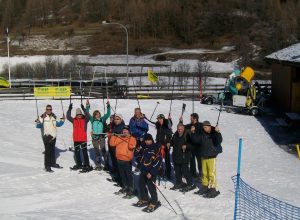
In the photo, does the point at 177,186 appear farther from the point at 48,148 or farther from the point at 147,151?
the point at 48,148

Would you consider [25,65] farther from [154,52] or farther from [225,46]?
[225,46]

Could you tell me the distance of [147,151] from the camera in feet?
31.3

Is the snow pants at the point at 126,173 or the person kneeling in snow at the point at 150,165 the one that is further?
the snow pants at the point at 126,173

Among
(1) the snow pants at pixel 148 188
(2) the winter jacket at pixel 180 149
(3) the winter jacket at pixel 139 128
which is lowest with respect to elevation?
(1) the snow pants at pixel 148 188

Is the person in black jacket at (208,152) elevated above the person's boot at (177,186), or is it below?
above

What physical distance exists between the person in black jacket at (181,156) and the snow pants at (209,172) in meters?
0.40

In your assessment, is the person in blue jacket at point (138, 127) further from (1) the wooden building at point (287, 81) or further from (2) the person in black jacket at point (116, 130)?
(1) the wooden building at point (287, 81)

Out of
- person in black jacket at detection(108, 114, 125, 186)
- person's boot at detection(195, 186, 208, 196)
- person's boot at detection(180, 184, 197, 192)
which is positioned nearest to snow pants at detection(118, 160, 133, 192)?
person in black jacket at detection(108, 114, 125, 186)

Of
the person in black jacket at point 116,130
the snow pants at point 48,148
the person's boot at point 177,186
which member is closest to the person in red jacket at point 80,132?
the snow pants at point 48,148

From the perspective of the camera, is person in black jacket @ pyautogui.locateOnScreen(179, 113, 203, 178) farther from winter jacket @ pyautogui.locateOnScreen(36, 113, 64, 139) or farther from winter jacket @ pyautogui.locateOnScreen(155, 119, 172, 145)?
winter jacket @ pyautogui.locateOnScreen(36, 113, 64, 139)

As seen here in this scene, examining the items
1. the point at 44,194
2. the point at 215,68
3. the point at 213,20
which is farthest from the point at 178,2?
the point at 44,194

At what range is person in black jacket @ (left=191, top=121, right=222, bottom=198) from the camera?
33.9 ft

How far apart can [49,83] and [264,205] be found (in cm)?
3031

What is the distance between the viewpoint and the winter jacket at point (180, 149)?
10.7 metres
